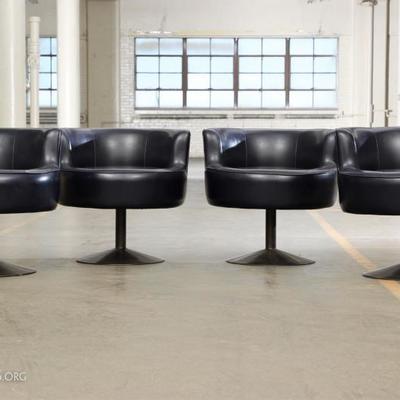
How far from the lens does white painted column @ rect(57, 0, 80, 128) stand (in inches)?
547

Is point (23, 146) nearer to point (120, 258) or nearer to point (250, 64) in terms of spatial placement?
point (120, 258)

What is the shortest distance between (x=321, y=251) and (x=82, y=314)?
2.59 meters

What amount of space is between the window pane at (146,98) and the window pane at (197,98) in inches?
29.6

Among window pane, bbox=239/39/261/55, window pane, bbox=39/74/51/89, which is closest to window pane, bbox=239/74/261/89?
window pane, bbox=239/39/261/55

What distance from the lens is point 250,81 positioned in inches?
805

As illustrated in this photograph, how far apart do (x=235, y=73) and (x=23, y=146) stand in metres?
15.0

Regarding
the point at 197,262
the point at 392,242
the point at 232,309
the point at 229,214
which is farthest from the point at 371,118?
the point at 232,309

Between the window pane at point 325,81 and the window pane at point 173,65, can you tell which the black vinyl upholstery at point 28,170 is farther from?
the window pane at point 325,81

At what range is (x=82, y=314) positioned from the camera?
405 cm

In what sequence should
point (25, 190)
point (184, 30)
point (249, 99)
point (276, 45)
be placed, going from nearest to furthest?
point (25, 190) → point (184, 30) → point (276, 45) → point (249, 99)

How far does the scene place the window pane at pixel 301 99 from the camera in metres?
20.4

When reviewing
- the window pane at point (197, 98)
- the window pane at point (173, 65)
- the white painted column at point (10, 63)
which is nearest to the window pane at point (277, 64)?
the window pane at point (197, 98)

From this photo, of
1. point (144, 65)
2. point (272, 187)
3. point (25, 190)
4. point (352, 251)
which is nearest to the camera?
point (25, 190)

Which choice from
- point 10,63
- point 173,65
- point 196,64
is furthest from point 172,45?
point 10,63
